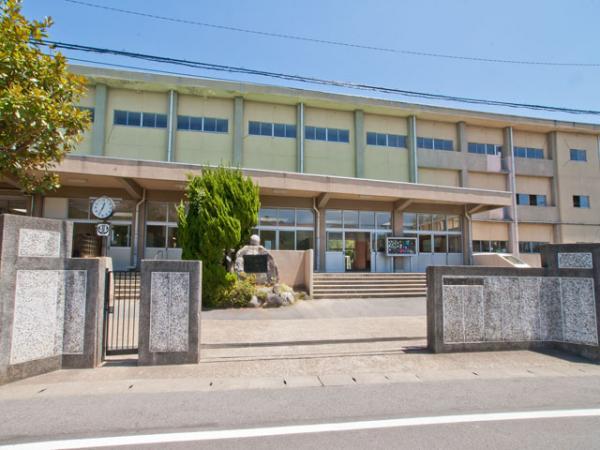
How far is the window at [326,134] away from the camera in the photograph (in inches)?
954

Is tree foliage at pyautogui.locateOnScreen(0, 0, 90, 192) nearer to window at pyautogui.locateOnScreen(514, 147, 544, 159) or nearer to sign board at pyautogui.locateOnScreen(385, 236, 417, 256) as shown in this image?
sign board at pyautogui.locateOnScreen(385, 236, 417, 256)

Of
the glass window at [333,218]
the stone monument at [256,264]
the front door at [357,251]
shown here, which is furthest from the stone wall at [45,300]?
the front door at [357,251]

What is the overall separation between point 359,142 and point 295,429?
22.8 metres

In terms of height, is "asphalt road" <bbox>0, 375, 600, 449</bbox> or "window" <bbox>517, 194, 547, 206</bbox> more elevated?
"window" <bbox>517, 194, 547, 206</bbox>

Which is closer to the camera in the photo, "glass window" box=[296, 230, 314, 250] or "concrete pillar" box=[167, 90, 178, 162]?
"glass window" box=[296, 230, 314, 250]

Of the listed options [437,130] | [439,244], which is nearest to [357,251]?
[439,244]

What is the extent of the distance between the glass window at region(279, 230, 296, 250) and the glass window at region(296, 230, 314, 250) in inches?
11.3

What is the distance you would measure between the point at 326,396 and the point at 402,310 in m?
8.07

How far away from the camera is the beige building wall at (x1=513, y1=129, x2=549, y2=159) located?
28516 millimetres

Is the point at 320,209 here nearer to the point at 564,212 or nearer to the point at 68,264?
the point at 68,264

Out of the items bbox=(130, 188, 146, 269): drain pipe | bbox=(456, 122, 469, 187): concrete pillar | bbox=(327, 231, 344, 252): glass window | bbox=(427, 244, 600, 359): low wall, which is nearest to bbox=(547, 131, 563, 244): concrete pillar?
bbox=(456, 122, 469, 187): concrete pillar

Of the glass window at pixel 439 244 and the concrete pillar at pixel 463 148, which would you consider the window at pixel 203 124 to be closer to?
the glass window at pixel 439 244

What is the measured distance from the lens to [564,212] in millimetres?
28031

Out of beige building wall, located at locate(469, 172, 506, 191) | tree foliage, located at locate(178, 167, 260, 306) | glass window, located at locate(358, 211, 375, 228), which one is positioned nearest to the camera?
tree foliage, located at locate(178, 167, 260, 306)
